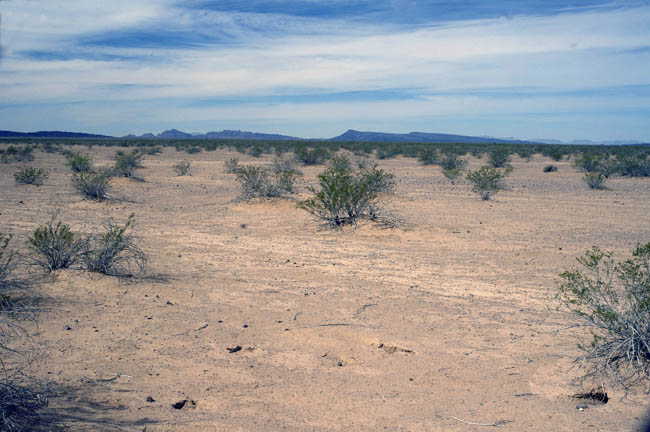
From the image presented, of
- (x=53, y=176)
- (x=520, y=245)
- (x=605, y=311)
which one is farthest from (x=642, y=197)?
(x=53, y=176)

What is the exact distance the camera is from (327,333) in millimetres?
5871

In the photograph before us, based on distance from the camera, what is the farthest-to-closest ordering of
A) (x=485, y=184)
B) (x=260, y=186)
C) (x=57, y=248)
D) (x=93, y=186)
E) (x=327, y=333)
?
(x=485, y=184) → (x=260, y=186) → (x=93, y=186) → (x=57, y=248) → (x=327, y=333)

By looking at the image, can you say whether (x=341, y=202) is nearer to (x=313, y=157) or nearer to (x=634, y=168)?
(x=634, y=168)

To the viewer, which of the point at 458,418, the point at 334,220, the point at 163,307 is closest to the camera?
the point at 458,418

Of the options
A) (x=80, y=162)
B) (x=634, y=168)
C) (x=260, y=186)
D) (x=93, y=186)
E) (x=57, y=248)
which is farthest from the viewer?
(x=634, y=168)

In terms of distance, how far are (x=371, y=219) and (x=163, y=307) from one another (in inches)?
268

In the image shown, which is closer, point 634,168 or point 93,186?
point 93,186

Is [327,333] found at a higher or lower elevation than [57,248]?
lower

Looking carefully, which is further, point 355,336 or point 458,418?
point 355,336

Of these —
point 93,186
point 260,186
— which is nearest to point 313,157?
point 260,186

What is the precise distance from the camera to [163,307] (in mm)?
6508

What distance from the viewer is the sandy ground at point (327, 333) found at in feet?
13.8

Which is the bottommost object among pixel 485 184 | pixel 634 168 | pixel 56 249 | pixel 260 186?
pixel 56 249

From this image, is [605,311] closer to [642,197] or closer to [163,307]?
[163,307]
